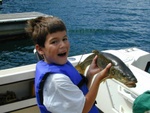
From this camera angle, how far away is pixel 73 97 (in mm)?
1821

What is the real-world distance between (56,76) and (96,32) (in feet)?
60.3

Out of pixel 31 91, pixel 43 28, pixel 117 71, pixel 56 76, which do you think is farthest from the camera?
pixel 31 91

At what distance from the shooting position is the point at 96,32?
19984 millimetres

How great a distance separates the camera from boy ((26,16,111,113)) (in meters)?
1.79

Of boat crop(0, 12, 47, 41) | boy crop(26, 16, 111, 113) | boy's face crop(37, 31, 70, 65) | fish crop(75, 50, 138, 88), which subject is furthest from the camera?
boat crop(0, 12, 47, 41)

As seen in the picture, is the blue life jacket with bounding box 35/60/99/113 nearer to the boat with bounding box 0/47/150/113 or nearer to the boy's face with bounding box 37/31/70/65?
the boy's face with bounding box 37/31/70/65

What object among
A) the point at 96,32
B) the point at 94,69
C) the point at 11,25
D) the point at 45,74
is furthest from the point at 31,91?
the point at 96,32

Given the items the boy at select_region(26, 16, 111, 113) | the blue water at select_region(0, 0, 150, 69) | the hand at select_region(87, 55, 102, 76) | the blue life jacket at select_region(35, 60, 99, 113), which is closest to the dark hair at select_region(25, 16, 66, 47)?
the boy at select_region(26, 16, 111, 113)

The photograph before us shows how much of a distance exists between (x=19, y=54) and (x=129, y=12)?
57.8 ft

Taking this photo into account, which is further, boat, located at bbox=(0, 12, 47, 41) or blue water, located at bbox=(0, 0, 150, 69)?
blue water, located at bbox=(0, 0, 150, 69)

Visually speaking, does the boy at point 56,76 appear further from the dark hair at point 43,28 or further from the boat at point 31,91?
the boat at point 31,91

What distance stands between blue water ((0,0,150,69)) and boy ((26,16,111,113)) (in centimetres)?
983

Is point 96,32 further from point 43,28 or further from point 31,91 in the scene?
point 43,28

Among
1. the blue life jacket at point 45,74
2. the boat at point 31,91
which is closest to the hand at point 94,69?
the blue life jacket at point 45,74
